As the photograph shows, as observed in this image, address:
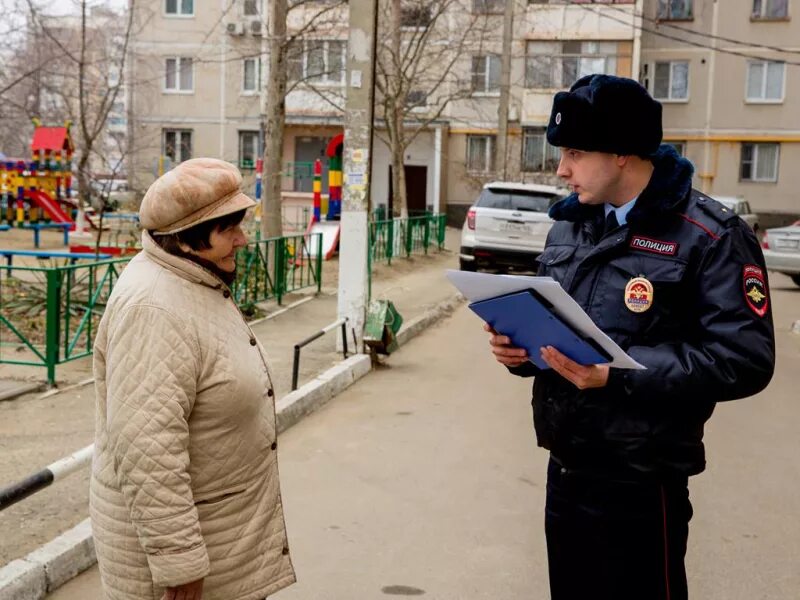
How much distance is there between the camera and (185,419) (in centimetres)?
257

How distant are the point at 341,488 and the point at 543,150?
34.8 m

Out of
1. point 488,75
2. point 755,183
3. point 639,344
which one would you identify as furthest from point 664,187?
point 488,75

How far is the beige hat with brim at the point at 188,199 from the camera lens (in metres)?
2.65

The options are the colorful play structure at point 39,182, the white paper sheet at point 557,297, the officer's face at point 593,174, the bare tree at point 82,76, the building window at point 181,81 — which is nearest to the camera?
the white paper sheet at point 557,297

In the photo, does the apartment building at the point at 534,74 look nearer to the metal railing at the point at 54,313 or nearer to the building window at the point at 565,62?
the building window at the point at 565,62

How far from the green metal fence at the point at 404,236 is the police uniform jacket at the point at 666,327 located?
1464 cm

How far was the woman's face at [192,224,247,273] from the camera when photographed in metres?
2.75

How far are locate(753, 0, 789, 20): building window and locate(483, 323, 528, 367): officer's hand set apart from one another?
40.0m

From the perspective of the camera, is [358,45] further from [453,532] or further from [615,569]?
[615,569]

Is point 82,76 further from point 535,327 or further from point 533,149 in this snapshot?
point 533,149

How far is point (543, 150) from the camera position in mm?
39719

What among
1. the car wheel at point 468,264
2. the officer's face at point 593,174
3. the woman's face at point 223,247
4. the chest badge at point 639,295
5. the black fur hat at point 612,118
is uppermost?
the black fur hat at point 612,118

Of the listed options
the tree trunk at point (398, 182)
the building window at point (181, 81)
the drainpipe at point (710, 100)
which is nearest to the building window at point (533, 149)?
the drainpipe at point (710, 100)

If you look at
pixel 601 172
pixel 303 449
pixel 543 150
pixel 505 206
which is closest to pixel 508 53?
pixel 505 206
